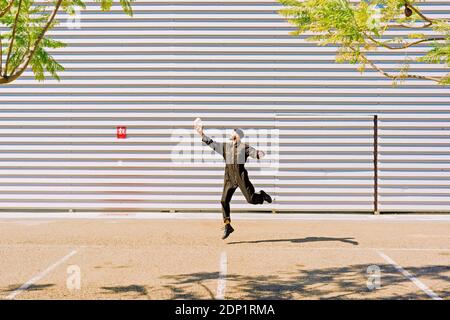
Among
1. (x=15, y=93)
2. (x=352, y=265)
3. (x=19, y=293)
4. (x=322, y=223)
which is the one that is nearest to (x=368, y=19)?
(x=352, y=265)

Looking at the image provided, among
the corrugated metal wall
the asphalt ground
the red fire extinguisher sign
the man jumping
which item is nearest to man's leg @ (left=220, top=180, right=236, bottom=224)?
the man jumping

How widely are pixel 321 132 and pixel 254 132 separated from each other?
1.66 m

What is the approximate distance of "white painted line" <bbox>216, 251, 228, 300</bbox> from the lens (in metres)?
6.68

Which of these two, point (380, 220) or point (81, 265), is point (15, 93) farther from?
point (380, 220)

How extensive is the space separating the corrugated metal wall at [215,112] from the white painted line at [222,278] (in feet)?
19.9

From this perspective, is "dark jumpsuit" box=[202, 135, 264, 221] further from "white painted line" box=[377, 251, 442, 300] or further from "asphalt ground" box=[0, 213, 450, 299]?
"white painted line" box=[377, 251, 442, 300]

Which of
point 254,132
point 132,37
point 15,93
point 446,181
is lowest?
point 446,181

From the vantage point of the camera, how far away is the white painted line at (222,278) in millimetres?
6680

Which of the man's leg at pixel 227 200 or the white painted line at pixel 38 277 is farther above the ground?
the man's leg at pixel 227 200

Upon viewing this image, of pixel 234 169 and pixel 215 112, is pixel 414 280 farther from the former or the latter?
pixel 215 112

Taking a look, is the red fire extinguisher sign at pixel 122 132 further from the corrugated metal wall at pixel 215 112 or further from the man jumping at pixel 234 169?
the man jumping at pixel 234 169

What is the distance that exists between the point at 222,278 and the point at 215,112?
7837 mm

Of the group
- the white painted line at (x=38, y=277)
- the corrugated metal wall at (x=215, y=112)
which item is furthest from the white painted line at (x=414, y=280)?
the corrugated metal wall at (x=215, y=112)

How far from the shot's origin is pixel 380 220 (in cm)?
1376
